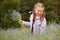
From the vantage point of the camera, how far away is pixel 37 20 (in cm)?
216

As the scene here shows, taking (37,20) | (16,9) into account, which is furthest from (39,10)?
(16,9)

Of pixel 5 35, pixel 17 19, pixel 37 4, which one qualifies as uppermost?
pixel 37 4

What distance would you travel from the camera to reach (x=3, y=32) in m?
2.17

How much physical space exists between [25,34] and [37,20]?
0.56 feet

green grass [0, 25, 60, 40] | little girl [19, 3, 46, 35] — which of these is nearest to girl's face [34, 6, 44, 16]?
little girl [19, 3, 46, 35]

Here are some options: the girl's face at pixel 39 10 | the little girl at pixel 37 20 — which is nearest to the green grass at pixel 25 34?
the little girl at pixel 37 20

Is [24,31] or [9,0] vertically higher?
[9,0]

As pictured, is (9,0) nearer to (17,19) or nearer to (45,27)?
(17,19)

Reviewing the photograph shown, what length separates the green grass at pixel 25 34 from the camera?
2.13 m

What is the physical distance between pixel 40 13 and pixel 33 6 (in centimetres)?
9

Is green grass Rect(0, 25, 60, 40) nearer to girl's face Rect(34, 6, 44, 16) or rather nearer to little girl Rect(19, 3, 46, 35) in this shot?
little girl Rect(19, 3, 46, 35)

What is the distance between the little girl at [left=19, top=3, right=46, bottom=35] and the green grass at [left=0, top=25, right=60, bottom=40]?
45 mm

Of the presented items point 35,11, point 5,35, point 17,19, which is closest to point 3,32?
point 5,35

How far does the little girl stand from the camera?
2.15 meters
